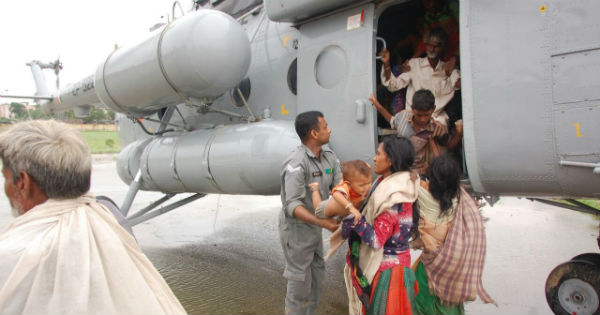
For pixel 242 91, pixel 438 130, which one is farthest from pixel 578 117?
pixel 242 91

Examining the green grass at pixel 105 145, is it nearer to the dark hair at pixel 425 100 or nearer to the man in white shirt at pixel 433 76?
the man in white shirt at pixel 433 76

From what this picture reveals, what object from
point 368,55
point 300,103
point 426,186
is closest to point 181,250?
point 300,103

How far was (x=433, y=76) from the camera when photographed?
326 cm

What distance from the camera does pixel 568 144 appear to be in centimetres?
241

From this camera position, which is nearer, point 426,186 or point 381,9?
point 426,186

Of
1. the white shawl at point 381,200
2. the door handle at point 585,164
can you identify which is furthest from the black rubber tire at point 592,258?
the white shawl at point 381,200

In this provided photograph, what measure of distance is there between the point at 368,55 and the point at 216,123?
87.7 inches

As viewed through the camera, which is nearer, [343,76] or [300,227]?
[300,227]

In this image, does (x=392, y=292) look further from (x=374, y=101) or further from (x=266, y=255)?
(x=266, y=255)

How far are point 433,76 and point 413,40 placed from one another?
0.86m

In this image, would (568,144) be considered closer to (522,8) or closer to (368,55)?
(522,8)

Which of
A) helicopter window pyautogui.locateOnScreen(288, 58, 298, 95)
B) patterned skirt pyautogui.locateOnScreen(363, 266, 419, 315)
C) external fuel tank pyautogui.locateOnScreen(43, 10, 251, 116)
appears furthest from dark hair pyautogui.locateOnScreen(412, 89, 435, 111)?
external fuel tank pyautogui.locateOnScreen(43, 10, 251, 116)

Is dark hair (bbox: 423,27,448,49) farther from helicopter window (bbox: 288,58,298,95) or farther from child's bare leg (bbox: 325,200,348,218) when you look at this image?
child's bare leg (bbox: 325,200,348,218)

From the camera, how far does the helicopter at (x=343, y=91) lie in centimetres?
243
